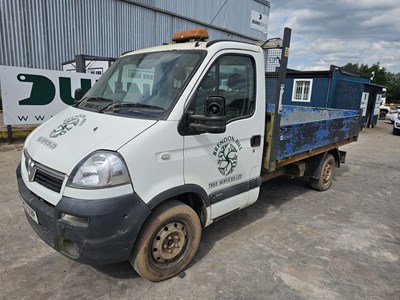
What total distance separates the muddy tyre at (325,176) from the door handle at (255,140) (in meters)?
2.56

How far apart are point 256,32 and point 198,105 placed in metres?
26.5

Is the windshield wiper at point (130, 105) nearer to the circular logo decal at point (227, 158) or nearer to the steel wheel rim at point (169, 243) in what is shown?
the circular logo decal at point (227, 158)

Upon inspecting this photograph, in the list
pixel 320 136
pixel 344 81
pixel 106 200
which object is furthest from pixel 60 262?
pixel 344 81

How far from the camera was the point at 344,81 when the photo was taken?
13812mm

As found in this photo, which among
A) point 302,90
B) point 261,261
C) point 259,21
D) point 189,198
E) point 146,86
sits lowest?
point 261,261

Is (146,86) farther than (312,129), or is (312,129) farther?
(312,129)

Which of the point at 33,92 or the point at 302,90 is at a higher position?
the point at 302,90

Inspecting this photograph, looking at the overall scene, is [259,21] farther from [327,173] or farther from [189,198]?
[189,198]

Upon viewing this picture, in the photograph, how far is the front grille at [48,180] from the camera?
2.39m

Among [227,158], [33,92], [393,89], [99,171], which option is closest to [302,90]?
[33,92]

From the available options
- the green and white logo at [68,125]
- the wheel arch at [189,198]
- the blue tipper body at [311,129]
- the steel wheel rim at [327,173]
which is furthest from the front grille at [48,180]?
the steel wheel rim at [327,173]

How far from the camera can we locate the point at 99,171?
2.28m

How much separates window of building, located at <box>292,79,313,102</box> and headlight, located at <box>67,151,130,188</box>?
1334 centimetres

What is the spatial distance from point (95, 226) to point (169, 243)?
850 millimetres
